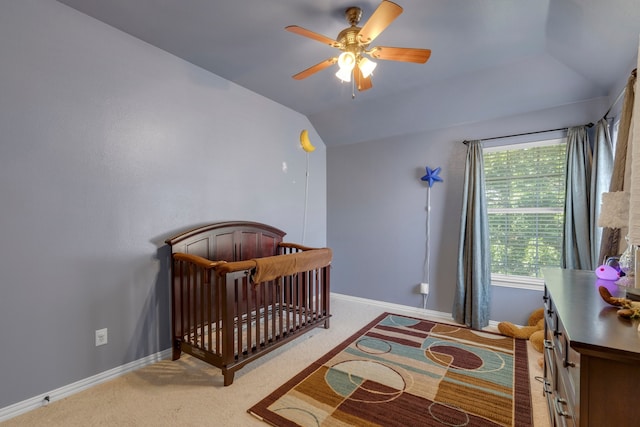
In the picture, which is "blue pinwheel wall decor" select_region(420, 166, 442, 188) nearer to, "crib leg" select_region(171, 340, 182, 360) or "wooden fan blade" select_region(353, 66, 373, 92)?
"wooden fan blade" select_region(353, 66, 373, 92)

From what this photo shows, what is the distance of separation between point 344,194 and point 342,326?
1.77m

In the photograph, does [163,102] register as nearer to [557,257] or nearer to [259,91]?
[259,91]

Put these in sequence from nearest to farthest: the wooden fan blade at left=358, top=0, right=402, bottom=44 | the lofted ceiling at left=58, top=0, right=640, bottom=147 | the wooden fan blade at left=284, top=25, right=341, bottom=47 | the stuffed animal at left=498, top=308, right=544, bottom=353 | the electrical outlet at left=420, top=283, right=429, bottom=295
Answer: the wooden fan blade at left=358, top=0, right=402, bottom=44 → the wooden fan blade at left=284, top=25, right=341, bottom=47 → the lofted ceiling at left=58, top=0, right=640, bottom=147 → the stuffed animal at left=498, top=308, right=544, bottom=353 → the electrical outlet at left=420, top=283, right=429, bottom=295

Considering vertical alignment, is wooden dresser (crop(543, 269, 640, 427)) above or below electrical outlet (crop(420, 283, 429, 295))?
above

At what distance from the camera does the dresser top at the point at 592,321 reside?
0.82 meters

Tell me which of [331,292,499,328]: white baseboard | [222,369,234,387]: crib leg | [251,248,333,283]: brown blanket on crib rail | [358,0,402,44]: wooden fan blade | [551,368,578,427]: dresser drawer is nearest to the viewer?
[551,368,578,427]: dresser drawer

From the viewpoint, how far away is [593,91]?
2566mm

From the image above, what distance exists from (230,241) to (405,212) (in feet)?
6.87

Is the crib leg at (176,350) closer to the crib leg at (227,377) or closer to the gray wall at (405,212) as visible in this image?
the crib leg at (227,377)

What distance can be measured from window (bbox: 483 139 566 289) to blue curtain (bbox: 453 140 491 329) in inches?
8.7

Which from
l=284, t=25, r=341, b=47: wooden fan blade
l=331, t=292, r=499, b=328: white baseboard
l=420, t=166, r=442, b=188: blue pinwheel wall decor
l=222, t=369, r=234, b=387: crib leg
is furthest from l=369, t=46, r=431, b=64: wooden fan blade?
l=331, t=292, r=499, b=328: white baseboard

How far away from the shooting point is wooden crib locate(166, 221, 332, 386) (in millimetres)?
2064

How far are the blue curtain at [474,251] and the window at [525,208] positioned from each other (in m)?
0.22

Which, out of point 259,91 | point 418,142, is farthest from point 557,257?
point 259,91
